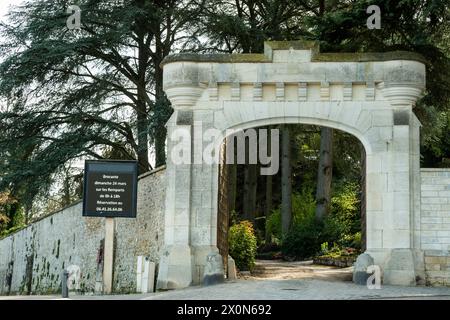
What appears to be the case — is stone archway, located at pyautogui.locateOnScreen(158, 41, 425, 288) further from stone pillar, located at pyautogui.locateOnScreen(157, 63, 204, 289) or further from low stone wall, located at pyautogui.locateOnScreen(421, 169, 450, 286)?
low stone wall, located at pyautogui.locateOnScreen(421, 169, 450, 286)

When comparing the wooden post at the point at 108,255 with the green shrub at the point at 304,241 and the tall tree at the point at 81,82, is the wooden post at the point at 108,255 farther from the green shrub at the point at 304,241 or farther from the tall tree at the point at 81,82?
the green shrub at the point at 304,241

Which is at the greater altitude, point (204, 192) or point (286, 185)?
point (286, 185)

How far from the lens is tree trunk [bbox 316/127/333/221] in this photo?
98.1 feet

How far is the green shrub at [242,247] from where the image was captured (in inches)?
832

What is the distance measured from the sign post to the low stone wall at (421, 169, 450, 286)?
610cm

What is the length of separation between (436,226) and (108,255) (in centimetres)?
694

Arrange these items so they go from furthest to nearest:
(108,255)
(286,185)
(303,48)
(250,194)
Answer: (250,194) → (286,185) → (108,255) → (303,48)

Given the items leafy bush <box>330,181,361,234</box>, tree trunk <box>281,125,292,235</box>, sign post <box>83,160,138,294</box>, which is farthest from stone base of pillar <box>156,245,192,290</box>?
leafy bush <box>330,181,361,234</box>

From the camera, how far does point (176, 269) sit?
17.5 meters

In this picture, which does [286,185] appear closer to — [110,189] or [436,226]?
[436,226]

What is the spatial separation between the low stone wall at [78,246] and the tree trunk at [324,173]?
9515 mm

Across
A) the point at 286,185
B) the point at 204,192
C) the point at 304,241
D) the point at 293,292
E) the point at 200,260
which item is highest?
the point at 286,185

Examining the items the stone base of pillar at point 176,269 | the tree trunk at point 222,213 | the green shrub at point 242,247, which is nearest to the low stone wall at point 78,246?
the stone base of pillar at point 176,269

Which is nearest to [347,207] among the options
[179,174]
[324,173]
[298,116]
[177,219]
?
[324,173]
